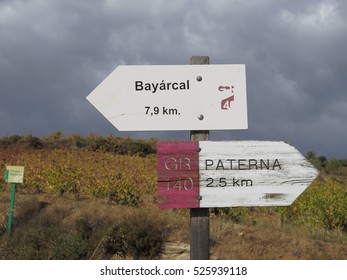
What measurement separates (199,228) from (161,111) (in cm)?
117

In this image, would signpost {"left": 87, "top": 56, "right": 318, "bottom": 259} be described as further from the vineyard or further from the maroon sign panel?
the vineyard

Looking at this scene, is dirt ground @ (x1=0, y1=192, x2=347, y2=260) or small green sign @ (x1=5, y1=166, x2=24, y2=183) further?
small green sign @ (x1=5, y1=166, x2=24, y2=183)

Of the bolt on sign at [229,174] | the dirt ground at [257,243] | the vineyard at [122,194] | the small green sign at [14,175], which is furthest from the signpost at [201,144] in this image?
the small green sign at [14,175]

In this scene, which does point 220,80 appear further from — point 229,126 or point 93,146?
point 93,146

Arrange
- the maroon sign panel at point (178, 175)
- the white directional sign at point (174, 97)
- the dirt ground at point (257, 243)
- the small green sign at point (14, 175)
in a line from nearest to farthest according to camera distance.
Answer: the maroon sign panel at point (178, 175) → the white directional sign at point (174, 97) → the dirt ground at point (257, 243) → the small green sign at point (14, 175)

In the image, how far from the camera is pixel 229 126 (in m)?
4.30

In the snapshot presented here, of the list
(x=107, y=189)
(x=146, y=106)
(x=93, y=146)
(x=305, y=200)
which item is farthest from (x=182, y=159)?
(x=93, y=146)

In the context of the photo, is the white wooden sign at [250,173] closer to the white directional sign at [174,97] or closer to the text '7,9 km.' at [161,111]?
the white directional sign at [174,97]

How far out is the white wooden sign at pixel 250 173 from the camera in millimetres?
4203

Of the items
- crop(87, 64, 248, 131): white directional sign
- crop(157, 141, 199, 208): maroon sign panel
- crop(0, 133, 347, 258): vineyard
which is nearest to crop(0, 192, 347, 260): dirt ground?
crop(0, 133, 347, 258): vineyard

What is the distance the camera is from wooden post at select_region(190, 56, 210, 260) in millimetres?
4332

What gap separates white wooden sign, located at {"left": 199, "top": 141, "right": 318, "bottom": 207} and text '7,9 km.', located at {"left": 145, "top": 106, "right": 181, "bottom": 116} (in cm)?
39

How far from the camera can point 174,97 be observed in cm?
435

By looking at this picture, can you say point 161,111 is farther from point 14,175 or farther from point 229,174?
point 14,175
